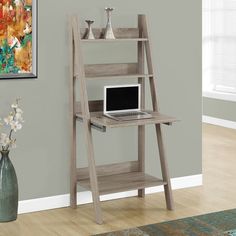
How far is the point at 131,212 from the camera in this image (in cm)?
452

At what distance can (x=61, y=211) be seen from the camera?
4.54 meters

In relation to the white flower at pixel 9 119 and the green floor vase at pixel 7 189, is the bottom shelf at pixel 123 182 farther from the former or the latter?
the white flower at pixel 9 119

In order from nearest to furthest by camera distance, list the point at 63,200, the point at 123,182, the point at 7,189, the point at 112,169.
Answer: the point at 7,189 < the point at 123,182 < the point at 63,200 < the point at 112,169

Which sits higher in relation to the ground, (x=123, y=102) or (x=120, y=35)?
(x=120, y=35)

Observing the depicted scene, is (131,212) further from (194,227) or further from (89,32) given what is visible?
(89,32)

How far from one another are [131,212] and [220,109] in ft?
13.2

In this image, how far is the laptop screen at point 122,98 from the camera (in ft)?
14.6

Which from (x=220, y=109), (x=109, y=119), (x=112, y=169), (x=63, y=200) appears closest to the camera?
(x=109, y=119)

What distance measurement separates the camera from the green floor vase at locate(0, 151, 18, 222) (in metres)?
4.14

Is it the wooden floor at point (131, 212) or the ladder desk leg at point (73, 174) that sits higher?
the ladder desk leg at point (73, 174)

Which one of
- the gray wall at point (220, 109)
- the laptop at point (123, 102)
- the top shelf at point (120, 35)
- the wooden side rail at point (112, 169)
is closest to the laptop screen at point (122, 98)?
the laptop at point (123, 102)

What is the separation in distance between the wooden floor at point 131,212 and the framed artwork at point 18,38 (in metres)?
1.03

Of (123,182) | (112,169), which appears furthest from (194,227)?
(112,169)

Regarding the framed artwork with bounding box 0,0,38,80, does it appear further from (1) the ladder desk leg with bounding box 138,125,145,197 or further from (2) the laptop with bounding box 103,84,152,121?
(1) the ladder desk leg with bounding box 138,125,145,197
